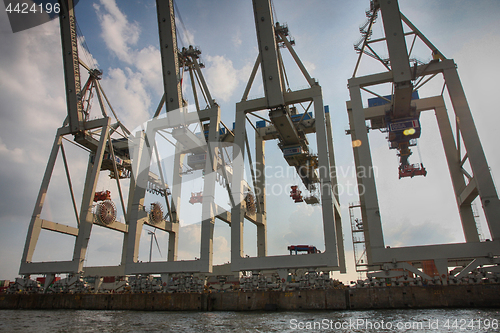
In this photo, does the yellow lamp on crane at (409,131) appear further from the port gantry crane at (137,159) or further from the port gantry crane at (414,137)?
the port gantry crane at (137,159)

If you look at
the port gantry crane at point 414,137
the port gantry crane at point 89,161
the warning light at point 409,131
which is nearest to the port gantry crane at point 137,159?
the port gantry crane at point 89,161

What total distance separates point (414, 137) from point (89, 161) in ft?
97.5

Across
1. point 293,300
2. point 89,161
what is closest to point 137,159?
point 89,161

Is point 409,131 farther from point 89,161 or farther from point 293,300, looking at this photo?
point 89,161

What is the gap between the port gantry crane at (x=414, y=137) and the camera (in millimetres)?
18219

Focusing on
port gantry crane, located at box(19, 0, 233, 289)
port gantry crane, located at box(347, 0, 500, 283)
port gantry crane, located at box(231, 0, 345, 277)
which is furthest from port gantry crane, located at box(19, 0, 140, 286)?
port gantry crane, located at box(347, 0, 500, 283)

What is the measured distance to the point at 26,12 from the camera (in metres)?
21.2

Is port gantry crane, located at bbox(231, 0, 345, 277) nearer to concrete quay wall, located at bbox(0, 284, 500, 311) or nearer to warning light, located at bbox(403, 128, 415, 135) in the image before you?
concrete quay wall, located at bbox(0, 284, 500, 311)

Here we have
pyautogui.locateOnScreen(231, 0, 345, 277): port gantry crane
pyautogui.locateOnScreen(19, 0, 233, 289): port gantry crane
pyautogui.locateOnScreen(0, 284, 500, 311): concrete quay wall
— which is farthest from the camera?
pyautogui.locateOnScreen(19, 0, 233, 289): port gantry crane

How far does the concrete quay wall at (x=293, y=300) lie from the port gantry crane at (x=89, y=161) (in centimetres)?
283

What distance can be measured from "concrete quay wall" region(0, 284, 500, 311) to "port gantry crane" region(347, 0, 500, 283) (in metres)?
1.04

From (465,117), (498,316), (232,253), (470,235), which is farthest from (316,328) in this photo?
(470,235)

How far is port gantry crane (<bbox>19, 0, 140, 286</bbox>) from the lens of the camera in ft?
84.1

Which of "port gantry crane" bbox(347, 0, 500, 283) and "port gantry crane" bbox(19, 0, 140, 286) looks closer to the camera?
"port gantry crane" bbox(347, 0, 500, 283)
